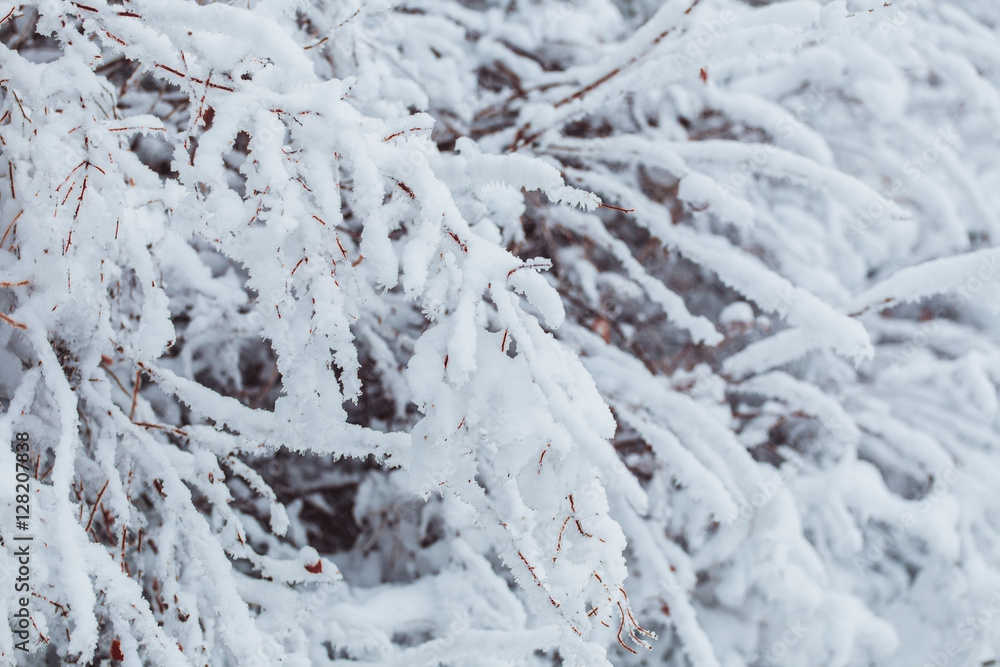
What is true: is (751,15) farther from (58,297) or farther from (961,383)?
(961,383)

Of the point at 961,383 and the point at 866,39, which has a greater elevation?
the point at 866,39

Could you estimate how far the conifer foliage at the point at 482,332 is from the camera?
83cm

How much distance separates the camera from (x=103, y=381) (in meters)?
1.20

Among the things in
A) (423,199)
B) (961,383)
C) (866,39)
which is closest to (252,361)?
(423,199)

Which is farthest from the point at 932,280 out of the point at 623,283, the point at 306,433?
the point at 306,433

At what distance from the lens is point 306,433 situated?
37.6 inches

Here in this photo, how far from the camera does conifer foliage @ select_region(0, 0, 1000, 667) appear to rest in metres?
0.83

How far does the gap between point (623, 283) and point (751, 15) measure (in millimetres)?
881

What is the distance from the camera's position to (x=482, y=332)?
0.84 metres

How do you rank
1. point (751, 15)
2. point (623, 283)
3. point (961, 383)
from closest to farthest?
1. point (751, 15)
2. point (623, 283)
3. point (961, 383)

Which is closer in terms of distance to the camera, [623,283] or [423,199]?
[423,199]

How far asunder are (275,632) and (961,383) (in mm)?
2680

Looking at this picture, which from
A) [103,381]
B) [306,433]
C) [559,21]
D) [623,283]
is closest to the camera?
[306,433]

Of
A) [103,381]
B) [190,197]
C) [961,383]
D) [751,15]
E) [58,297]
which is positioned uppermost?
[751,15]
